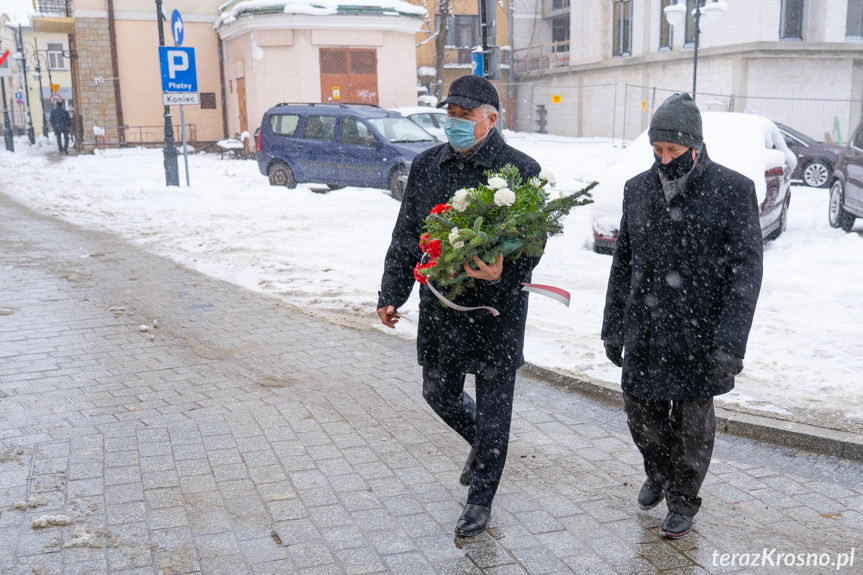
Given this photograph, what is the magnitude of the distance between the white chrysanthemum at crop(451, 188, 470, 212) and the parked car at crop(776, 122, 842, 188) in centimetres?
1701

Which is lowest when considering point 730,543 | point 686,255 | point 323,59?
point 730,543

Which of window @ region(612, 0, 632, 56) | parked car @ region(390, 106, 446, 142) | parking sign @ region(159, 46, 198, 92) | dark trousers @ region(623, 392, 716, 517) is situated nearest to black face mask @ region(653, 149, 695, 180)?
dark trousers @ region(623, 392, 716, 517)

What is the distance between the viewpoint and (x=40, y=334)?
727 centimetres

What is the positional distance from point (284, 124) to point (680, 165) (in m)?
15.5

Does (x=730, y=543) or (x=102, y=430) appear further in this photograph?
(x=102, y=430)

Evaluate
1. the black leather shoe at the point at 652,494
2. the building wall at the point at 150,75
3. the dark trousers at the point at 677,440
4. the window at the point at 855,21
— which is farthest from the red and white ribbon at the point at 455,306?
the building wall at the point at 150,75

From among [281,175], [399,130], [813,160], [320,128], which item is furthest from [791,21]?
[281,175]

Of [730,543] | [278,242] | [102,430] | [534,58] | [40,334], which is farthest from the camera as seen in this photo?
[534,58]

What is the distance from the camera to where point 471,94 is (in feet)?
12.2

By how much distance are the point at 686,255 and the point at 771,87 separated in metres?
27.5

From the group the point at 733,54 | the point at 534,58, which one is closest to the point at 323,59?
the point at 733,54

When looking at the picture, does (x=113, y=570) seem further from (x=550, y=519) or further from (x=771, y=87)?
(x=771, y=87)

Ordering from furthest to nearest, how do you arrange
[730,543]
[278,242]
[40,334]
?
[278,242], [40,334], [730,543]
